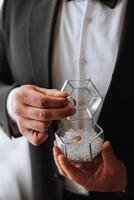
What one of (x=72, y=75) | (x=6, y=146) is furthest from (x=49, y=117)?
(x=6, y=146)

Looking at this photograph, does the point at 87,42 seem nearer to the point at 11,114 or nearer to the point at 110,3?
the point at 110,3

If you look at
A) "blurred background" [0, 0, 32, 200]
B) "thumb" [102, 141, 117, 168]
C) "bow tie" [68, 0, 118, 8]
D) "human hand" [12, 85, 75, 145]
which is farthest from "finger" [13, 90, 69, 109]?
"blurred background" [0, 0, 32, 200]

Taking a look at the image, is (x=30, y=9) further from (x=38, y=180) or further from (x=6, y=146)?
(x=6, y=146)

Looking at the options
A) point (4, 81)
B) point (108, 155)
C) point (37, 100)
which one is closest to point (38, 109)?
point (37, 100)

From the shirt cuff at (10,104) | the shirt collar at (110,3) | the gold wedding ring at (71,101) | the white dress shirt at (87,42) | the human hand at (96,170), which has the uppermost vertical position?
the shirt collar at (110,3)

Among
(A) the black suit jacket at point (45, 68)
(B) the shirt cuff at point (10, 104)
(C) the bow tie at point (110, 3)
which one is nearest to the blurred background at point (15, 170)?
(A) the black suit jacket at point (45, 68)

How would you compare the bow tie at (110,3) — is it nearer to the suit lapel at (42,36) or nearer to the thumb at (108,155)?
the suit lapel at (42,36)
